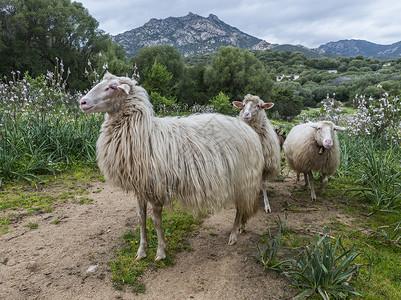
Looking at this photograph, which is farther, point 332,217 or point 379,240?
point 332,217

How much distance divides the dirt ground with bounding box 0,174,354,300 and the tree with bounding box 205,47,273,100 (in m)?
14.0

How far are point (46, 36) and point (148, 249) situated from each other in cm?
2721

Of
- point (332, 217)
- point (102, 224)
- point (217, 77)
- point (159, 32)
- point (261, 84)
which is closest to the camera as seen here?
point (102, 224)

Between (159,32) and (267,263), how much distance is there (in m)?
7.60

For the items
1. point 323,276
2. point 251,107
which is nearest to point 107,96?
point 251,107

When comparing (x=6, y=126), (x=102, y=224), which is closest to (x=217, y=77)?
(x=6, y=126)

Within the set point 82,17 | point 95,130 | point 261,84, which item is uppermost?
point 82,17

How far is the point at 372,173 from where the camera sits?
4.87 meters

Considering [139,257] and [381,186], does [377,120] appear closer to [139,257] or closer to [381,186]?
[381,186]

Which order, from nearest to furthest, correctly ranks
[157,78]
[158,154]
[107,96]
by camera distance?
[158,154], [107,96], [157,78]

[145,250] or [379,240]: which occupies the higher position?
[145,250]

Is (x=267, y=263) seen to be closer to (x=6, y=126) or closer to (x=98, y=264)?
(x=98, y=264)

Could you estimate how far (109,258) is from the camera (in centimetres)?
312

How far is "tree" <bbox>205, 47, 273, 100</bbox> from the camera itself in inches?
678
